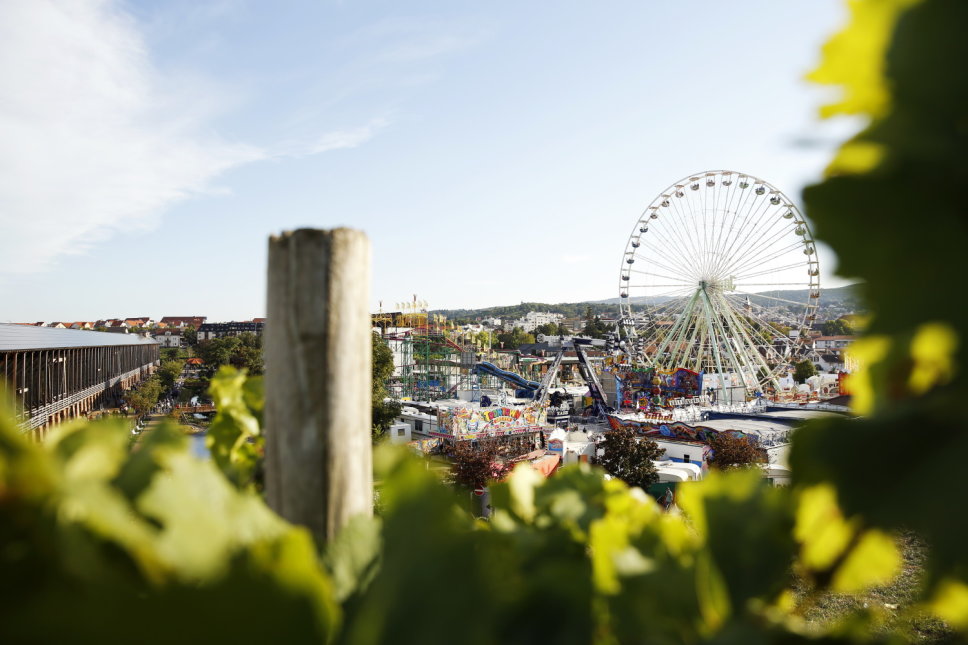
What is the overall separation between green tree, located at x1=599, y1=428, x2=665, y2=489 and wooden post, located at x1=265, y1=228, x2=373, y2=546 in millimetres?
17079

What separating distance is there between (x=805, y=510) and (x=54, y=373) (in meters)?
30.2

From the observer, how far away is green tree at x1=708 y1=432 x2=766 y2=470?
19219mm

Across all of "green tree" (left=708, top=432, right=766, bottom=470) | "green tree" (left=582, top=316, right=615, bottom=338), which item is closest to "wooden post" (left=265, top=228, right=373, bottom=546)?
"green tree" (left=708, top=432, right=766, bottom=470)

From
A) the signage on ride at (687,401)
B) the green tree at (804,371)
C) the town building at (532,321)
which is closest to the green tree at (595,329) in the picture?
the green tree at (804,371)

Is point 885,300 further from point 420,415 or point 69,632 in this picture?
point 420,415

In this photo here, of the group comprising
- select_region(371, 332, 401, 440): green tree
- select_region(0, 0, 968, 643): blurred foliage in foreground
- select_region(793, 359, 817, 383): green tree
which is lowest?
select_region(793, 359, 817, 383): green tree

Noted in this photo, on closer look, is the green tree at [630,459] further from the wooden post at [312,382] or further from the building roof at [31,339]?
the building roof at [31,339]

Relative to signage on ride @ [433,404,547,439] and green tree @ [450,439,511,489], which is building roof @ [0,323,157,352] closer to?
green tree @ [450,439,511,489]

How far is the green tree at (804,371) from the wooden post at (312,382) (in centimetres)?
5419

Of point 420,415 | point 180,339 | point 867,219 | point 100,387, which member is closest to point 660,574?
point 867,219

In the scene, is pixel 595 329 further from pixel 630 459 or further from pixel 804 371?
pixel 630 459

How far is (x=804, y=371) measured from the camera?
48750mm

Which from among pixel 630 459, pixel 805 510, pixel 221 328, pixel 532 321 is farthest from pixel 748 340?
pixel 532 321

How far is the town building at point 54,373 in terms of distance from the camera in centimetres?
1831
